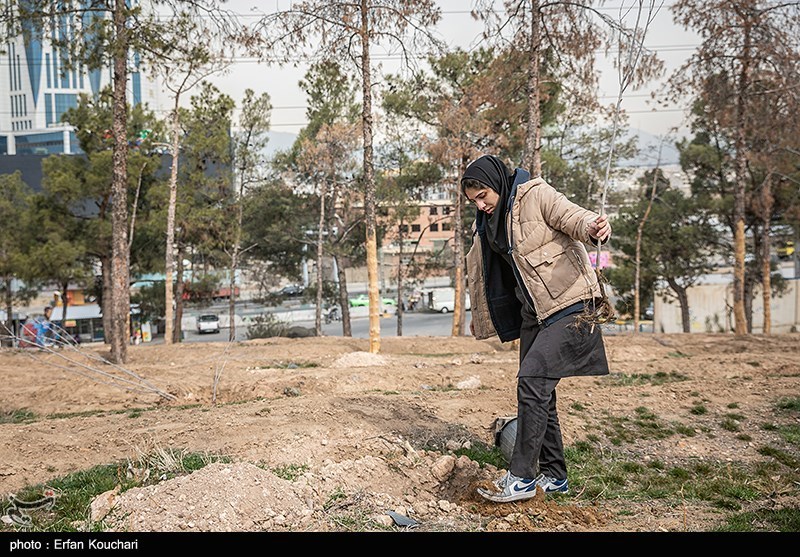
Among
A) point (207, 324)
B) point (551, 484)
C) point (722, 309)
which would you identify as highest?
point (551, 484)

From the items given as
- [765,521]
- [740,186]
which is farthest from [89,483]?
[740,186]

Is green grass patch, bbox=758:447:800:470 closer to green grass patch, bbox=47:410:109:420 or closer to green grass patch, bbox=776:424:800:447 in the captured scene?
green grass patch, bbox=776:424:800:447

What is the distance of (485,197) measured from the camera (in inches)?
157

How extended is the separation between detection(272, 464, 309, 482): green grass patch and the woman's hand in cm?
212

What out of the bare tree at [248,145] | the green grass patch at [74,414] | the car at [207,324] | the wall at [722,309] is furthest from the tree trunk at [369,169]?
the car at [207,324]

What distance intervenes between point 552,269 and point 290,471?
6.20 feet

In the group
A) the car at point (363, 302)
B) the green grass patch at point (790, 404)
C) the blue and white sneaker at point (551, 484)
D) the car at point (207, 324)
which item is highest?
the blue and white sneaker at point (551, 484)

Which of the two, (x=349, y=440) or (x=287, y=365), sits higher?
(x=349, y=440)

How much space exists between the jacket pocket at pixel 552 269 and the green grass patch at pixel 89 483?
2.18 meters

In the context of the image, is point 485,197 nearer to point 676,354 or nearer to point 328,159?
point 676,354

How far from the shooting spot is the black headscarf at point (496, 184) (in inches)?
156

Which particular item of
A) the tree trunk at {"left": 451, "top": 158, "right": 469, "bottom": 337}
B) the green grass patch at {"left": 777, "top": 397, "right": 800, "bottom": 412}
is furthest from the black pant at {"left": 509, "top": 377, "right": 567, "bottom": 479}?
the tree trunk at {"left": 451, "top": 158, "right": 469, "bottom": 337}

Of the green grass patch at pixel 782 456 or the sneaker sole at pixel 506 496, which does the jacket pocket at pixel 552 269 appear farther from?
the green grass patch at pixel 782 456
